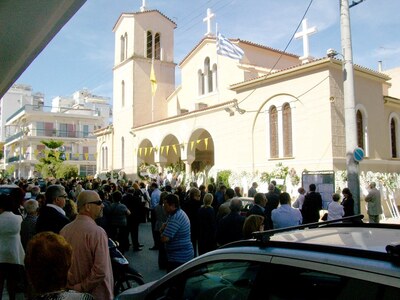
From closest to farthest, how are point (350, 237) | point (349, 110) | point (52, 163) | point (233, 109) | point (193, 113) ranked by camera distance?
point (350, 237), point (349, 110), point (233, 109), point (193, 113), point (52, 163)

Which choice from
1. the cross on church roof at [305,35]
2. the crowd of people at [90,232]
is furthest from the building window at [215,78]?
the crowd of people at [90,232]

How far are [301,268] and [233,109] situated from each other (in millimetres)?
19244

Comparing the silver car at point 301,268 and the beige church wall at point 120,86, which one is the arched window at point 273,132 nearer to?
the beige church wall at point 120,86

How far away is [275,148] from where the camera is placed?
19156mm

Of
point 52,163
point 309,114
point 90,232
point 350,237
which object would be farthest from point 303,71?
point 52,163

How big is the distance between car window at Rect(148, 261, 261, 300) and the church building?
14.5 metres

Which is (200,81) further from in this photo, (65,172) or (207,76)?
(65,172)

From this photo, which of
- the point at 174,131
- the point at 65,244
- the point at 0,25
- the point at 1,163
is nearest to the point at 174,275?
the point at 65,244

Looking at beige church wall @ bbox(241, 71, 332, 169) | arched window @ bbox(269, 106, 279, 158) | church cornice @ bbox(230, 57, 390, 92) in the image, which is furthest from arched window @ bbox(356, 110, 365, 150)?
arched window @ bbox(269, 106, 279, 158)

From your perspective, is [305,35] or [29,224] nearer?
[29,224]

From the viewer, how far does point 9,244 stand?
5.37 m

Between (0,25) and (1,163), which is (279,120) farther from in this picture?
(1,163)

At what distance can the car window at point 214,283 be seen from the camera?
2539 mm

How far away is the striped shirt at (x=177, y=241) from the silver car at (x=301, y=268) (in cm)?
232
